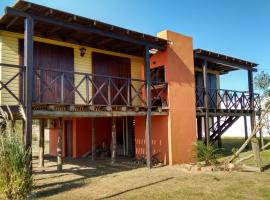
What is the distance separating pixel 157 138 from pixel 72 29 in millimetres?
5515

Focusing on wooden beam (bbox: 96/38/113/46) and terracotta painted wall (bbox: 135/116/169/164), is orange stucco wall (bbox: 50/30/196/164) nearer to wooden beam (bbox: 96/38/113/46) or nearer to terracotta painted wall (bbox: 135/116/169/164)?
terracotta painted wall (bbox: 135/116/169/164)

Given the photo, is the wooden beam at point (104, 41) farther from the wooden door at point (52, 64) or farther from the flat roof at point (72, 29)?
the wooden door at point (52, 64)

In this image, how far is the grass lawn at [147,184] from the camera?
6.85 m

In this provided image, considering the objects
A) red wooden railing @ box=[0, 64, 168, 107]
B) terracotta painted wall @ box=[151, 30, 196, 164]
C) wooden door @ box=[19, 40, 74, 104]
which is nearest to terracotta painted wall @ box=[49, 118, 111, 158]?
red wooden railing @ box=[0, 64, 168, 107]

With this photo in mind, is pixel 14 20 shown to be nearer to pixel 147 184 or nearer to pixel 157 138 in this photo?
pixel 147 184

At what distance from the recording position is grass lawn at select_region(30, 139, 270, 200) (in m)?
6.85

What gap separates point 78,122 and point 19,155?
8.55 metres

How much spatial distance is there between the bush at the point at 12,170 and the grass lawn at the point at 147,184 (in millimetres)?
1103

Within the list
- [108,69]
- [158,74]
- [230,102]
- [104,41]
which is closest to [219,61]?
[230,102]

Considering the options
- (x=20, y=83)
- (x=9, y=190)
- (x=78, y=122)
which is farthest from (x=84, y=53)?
(x=9, y=190)

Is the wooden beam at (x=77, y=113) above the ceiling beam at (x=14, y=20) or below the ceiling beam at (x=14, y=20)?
below

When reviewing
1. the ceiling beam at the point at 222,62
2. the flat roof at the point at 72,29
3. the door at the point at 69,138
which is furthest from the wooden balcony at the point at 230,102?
the door at the point at 69,138

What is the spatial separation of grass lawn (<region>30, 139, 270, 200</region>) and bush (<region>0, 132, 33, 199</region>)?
43.4 inches

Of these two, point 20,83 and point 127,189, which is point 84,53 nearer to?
point 20,83
